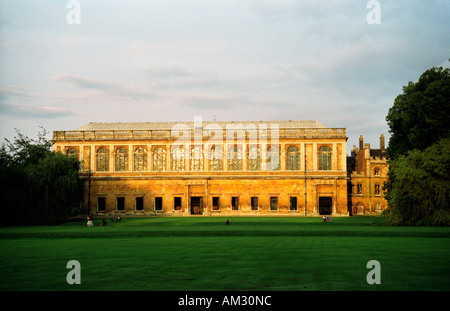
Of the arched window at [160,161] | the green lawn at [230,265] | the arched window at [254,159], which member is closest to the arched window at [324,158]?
the arched window at [254,159]

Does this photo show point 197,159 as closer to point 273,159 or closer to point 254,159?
point 254,159

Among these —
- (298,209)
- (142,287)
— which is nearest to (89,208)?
(298,209)

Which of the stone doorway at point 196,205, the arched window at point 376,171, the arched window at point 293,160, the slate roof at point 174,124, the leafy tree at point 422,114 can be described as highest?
the slate roof at point 174,124

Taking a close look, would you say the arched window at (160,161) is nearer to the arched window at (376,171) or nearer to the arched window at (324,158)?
the arched window at (324,158)

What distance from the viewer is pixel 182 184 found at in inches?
2542

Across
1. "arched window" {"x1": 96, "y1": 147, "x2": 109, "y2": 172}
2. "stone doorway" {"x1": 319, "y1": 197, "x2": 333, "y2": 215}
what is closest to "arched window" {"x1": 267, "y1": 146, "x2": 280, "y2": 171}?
"stone doorway" {"x1": 319, "y1": 197, "x2": 333, "y2": 215}

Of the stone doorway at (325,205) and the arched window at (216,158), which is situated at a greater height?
the arched window at (216,158)

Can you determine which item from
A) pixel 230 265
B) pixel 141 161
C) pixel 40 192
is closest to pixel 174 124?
pixel 141 161

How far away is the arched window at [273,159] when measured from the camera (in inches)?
2511

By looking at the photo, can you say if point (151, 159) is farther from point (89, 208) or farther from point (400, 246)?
point (400, 246)

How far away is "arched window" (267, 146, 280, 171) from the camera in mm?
63781

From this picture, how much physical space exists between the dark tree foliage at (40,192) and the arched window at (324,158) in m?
32.3

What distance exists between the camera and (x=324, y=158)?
209 ft

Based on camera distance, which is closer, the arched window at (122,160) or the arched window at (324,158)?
the arched window at (324,158)
